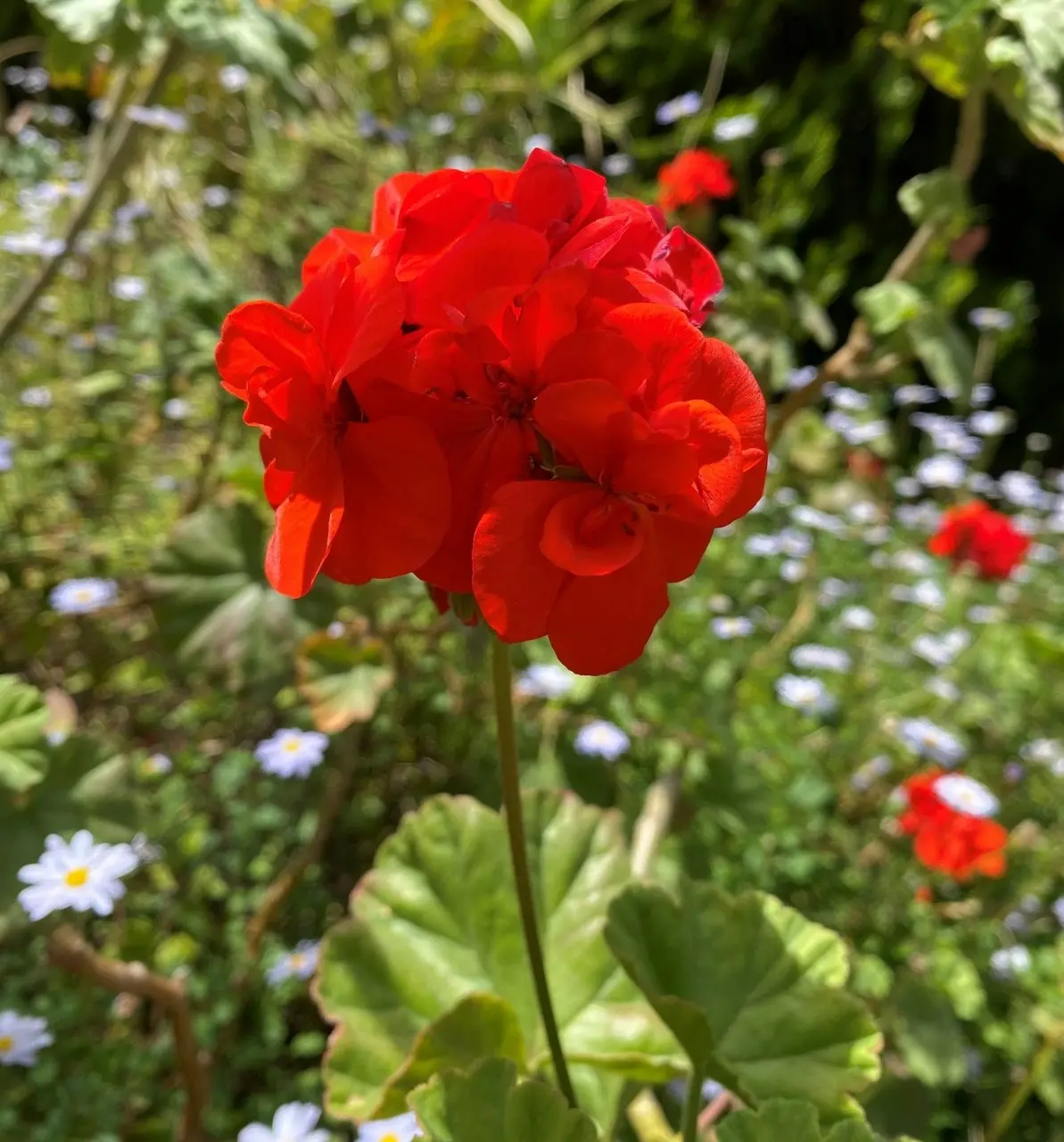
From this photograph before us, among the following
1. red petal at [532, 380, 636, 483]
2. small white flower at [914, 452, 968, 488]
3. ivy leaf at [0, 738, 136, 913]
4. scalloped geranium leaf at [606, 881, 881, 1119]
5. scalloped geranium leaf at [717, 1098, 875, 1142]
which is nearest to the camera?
red petal at [532, 380, 636, 483]

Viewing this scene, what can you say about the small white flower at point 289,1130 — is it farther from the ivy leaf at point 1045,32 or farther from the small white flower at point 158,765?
the ivy leaf at point 1045,32

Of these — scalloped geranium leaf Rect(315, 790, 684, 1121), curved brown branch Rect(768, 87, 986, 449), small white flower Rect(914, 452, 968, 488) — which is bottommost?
small white flower Rect(914, 452, 968, 488)

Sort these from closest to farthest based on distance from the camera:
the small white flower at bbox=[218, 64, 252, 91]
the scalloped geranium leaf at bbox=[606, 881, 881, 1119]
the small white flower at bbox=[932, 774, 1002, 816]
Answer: the scalloped geranium leaf at bbox=[606, 881, 881, 1119] < the small white flower at bbox=[932, 774, 1002, 816] < the small white flower at bbox=[218, 64, 252, 91]

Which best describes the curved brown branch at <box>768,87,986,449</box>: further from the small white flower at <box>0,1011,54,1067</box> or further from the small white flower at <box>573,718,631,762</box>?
the small white flower at <box>0,1011,54,1067</box>

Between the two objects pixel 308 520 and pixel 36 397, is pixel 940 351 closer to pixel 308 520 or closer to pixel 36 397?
pixel 308 520

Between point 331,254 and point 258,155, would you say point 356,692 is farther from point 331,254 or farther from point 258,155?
point 258,155

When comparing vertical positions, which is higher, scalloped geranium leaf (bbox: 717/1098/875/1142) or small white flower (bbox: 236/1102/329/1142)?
scalloped geranium leaf (bbox: 717/1098/875/1142)

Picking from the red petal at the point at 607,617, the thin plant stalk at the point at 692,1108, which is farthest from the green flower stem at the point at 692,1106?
the red petal at the point at 607,617

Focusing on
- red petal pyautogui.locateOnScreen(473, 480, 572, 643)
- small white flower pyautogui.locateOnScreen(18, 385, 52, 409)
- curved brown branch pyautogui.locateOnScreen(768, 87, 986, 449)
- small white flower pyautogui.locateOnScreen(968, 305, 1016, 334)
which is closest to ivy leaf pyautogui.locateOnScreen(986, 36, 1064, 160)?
curved brown branch pyautogui.locateOnScreen(768, 87, 986, 449)
